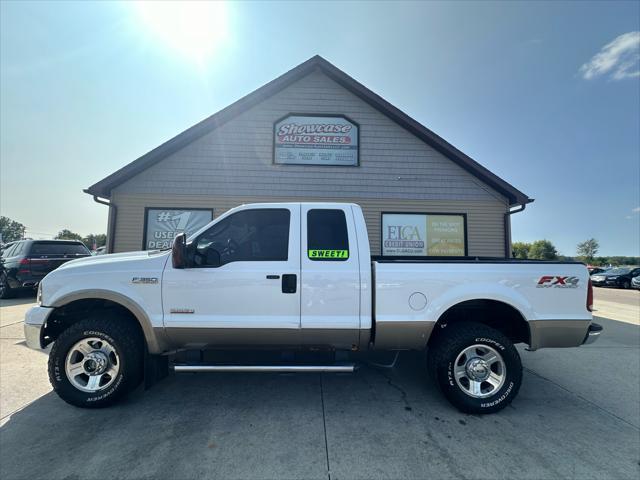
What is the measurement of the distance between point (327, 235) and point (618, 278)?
26340mm

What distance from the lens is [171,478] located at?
2.16 meters

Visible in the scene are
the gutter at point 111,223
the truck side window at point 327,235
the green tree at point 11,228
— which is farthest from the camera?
the green tree at point 11,228

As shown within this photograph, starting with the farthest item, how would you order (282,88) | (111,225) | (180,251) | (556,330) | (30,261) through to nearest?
(30,261), (282,88), (111,225), (556,330), (180,251)

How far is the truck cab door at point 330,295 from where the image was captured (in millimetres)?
3008

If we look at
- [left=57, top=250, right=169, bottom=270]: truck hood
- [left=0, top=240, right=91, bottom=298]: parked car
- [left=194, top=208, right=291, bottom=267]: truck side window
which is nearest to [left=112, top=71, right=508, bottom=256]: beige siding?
[left=0, top=240, right=91, bottom=298]: parked car

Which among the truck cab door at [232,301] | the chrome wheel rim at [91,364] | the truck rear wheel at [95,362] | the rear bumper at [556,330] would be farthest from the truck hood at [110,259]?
the rear bumper at [556,330]

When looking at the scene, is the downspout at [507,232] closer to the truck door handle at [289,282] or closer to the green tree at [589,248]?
the truck door handle at [289,282]

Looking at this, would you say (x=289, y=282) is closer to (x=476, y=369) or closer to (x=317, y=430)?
(x=317, y=430)

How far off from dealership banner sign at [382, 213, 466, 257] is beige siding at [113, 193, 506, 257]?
0.19 metres

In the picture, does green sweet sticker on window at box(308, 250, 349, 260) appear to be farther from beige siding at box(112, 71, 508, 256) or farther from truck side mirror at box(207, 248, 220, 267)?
beige siding at box(112, 71, 508, 256)

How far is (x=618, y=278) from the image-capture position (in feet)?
65.4

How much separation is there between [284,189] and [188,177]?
261 centimetres

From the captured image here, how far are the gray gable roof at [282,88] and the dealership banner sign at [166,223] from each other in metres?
1.20

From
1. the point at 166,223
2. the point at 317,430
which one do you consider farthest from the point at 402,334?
the point at 166,223
